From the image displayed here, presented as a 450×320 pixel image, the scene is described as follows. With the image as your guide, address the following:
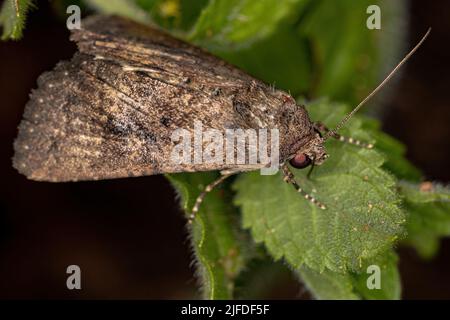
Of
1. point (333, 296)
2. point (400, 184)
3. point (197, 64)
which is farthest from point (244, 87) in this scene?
point (333, 296)

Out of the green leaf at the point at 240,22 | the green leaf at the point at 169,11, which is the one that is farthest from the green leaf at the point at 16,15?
the green leaf at the point at 240,22

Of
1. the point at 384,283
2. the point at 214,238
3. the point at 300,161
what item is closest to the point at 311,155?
the point at 300,161

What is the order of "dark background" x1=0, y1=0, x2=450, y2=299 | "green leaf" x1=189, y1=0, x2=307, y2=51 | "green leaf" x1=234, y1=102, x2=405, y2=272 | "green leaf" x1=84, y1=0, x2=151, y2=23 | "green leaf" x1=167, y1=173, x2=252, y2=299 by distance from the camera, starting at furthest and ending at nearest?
A: "dark background" x1=0, y1=0, x2=450, y2=299, "green leaf" x1=84, y1=0, x2=151, y2=23, "green leaf" x1=189, y1=0, x2=307, y2=51, "green leaf" x1=167, y1=173, x2=252, y2=299, "green leaf" x1=234, y1=102, x2=405, y2=272

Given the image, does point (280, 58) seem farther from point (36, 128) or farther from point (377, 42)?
point (36, 128)

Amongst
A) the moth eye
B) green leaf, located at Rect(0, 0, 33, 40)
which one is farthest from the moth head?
green leaf, located at Rect(0, 0, 33, 40)

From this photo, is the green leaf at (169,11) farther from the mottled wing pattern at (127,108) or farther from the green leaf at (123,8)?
the mottled wing pattern at (127,108)

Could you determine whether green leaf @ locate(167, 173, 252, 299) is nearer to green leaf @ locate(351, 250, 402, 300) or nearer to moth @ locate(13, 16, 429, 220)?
moth @ locate(13, 16, 429, 220)

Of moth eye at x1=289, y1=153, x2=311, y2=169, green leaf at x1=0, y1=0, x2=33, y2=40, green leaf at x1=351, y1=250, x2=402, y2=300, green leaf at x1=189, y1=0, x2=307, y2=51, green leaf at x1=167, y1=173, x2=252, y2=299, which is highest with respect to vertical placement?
green leaf at x1=189, y1=0, x2=307, y2=51

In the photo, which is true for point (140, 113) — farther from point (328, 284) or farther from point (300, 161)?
point (328, 284)
